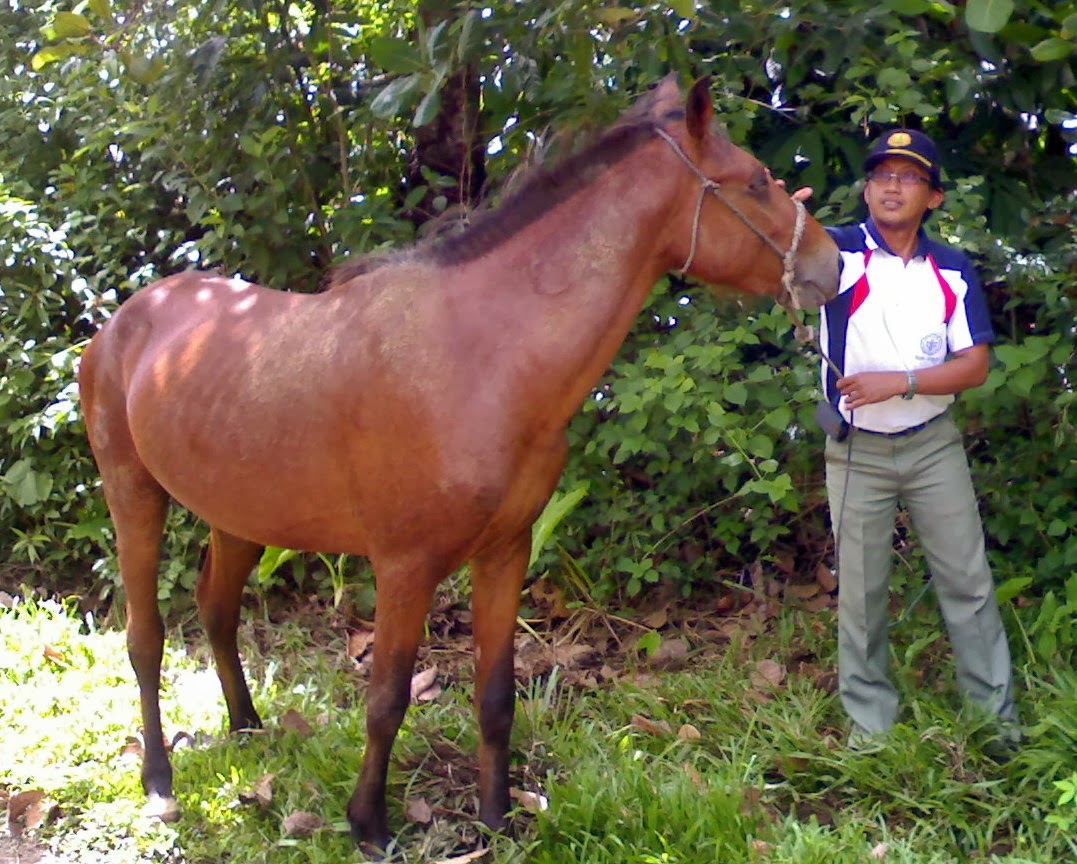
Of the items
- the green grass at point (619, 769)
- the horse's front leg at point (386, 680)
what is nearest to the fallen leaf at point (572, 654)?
the green grass at point (619, 769)

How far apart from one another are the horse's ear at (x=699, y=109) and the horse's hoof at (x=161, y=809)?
9.02ft

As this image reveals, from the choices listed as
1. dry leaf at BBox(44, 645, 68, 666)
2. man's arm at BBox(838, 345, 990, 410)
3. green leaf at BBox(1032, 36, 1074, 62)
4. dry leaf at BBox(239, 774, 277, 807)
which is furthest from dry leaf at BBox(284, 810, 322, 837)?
green leaf at BBox(1032, 36, 1074, 62)

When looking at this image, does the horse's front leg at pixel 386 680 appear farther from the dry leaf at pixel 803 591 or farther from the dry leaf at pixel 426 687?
the dry leaf at pixel 803 591

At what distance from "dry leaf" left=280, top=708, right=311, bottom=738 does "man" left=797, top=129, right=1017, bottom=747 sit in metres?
1.96

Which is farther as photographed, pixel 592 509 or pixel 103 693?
pixel 592 509

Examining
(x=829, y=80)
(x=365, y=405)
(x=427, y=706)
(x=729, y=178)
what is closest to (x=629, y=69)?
(x=829, y=80)

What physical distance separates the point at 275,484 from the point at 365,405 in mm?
441

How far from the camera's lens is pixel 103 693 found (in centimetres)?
464

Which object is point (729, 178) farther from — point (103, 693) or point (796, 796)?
point (103, 693)

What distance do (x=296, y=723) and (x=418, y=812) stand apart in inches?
33.5

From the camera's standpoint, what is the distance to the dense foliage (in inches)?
156

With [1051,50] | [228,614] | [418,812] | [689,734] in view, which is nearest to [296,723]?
[228,614]

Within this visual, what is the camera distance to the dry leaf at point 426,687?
14.6 ft

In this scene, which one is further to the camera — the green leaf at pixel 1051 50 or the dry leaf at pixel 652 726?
the dry leaf at pixel 652 726
